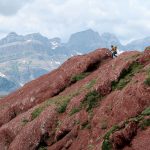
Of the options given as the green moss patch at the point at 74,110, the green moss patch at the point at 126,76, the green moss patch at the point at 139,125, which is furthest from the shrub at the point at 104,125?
the green moss patch at the point at 74,110

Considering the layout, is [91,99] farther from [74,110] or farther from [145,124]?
[145,124]

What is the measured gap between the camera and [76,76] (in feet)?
189

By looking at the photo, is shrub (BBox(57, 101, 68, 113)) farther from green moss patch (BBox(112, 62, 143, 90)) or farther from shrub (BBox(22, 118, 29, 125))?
green moss patch (BBox(112, 62, 143, 90))

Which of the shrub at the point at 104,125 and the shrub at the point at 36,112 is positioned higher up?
the shrub at the point at 36,112

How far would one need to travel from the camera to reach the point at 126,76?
1785 inches

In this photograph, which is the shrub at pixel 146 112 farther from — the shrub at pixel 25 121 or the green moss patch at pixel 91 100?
the shrub at pixel 25 121

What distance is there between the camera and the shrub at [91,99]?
4475cm

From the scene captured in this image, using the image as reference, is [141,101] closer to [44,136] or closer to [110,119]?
[110,119]

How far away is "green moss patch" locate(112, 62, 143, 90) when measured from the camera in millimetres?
43750

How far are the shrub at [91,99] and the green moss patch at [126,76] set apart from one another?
7.29 ft

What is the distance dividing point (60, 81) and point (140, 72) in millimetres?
18249

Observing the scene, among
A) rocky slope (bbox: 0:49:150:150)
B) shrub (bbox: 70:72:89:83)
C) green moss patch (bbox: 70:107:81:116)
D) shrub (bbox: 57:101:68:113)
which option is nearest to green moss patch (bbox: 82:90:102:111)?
rocky slope (bbox: 0:49:150:150)

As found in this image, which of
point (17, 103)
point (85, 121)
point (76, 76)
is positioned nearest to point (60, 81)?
point (76, 76)

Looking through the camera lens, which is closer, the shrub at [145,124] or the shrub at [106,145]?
the shrub at [145,124]
